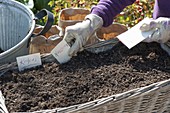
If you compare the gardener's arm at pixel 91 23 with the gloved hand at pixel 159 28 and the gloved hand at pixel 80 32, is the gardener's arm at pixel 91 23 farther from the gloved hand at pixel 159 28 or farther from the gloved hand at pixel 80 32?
the gloved hand at pixel 159 28

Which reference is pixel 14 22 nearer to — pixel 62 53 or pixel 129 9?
pixel 62 53

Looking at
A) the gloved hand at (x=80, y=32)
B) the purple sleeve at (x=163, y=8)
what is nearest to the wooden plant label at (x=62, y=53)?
the gloved hand at (x=80, y=32)

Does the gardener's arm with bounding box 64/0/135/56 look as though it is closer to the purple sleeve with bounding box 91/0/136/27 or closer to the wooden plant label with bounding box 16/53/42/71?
the purple sleeve with bounding box 91/0/136/27

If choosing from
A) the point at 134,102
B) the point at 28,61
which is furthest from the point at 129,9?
the point at 134,102

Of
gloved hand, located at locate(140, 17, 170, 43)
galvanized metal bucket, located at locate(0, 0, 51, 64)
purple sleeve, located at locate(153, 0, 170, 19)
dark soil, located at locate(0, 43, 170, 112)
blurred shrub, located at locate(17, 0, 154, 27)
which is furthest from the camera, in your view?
blurred shrub, located at locate(17, 0, 154, 27)

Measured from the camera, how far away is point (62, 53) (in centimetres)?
173

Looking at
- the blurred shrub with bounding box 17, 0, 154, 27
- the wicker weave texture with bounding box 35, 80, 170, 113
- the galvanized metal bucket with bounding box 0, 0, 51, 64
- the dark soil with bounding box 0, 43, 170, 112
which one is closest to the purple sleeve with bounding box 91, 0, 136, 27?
the dark soil with bounding box 0, 43, 170, 112

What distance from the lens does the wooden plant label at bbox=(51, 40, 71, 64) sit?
174 centimetres

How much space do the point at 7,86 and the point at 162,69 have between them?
0.61m

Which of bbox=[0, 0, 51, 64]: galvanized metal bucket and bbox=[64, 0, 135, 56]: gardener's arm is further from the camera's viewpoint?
bbox=[0, 0, 51, 64]: galvanized metal bucket

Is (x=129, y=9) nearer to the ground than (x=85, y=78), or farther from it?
farther from it

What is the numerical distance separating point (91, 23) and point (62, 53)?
7.3 inches

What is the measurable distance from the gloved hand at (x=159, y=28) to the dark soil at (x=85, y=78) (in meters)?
0.07

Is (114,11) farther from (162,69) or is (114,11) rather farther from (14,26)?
(14,26)
